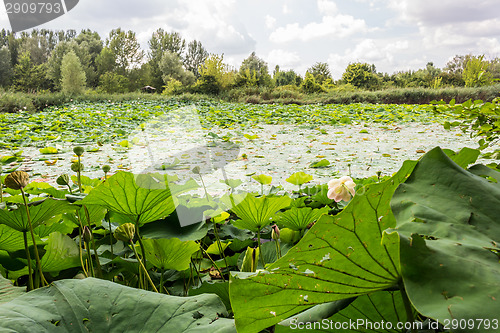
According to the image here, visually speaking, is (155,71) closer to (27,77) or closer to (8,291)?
(27,77)

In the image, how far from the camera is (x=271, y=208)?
0.64 meters

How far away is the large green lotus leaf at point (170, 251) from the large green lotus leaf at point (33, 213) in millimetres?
152

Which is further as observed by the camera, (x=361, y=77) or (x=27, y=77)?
(x=27, y=77)

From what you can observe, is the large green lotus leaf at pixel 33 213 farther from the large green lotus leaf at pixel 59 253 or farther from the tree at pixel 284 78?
the tree at pixel 284 78

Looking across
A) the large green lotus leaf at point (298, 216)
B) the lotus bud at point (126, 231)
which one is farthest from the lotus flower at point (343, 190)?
the lotus bud at point (126, 231)

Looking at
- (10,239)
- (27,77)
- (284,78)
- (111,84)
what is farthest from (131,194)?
(27,77)

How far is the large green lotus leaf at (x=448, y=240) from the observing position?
0.58 ft

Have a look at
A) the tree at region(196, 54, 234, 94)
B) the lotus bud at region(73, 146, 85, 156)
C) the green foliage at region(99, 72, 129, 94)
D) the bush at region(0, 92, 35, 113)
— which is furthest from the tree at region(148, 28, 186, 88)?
the lotus bud at region(73, 146, 85, 156)

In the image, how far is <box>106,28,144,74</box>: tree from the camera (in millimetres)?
26125

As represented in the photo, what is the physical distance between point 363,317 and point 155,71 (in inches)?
1073

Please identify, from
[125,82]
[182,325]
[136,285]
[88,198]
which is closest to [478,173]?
[182,325]

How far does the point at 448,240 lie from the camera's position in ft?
0.71

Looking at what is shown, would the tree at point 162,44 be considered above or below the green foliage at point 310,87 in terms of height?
above

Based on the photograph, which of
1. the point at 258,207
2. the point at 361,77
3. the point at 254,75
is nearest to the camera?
the point at 258,207
